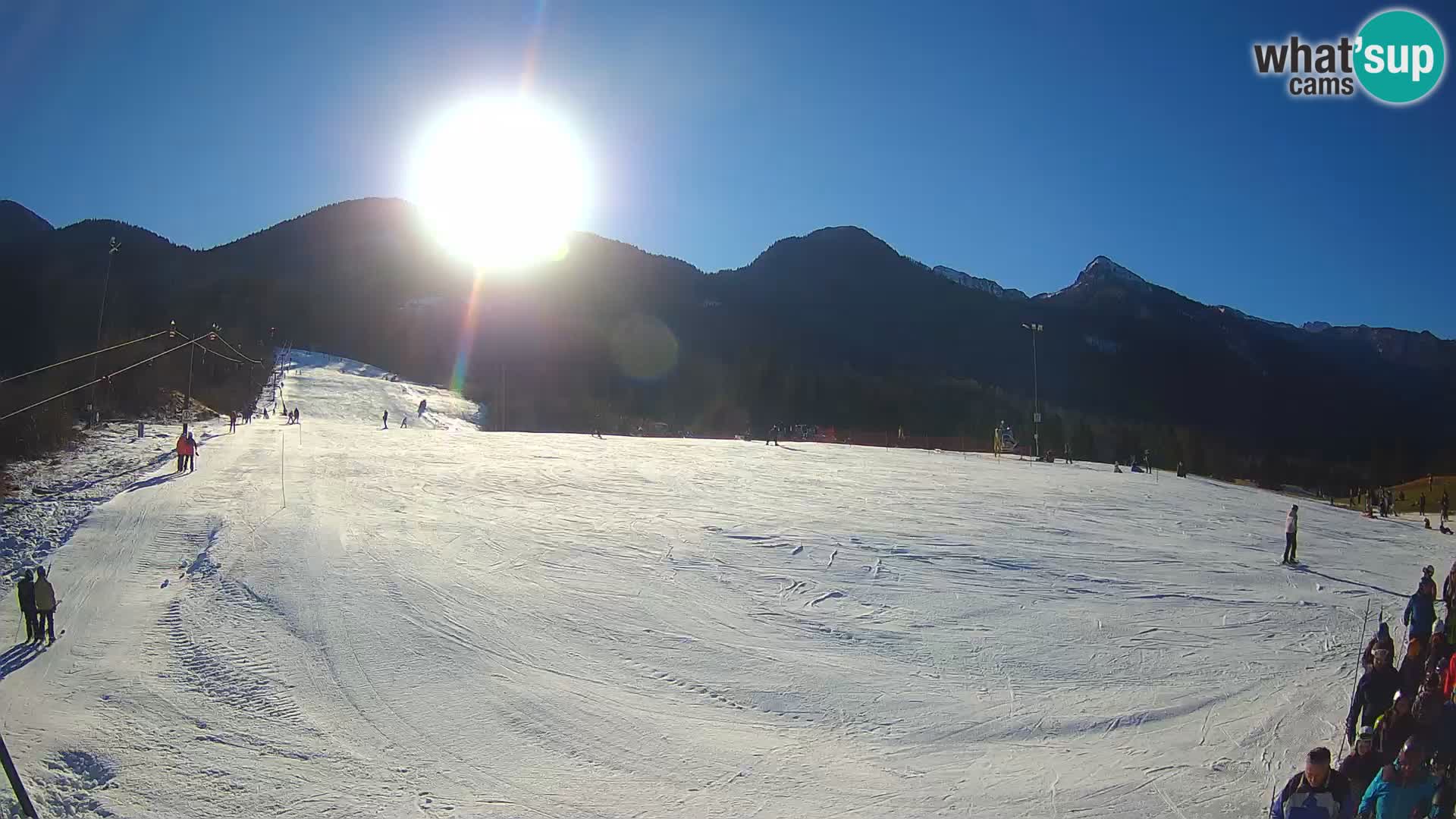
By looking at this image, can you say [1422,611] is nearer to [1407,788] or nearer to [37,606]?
[1407,788]

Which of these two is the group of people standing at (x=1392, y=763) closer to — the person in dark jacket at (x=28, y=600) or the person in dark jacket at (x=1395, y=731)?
the person in dark jacket at (x=1395, y=731)

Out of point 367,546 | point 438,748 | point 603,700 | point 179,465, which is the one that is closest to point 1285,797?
point 603,700

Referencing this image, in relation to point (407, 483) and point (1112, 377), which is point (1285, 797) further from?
point (1112, 377)

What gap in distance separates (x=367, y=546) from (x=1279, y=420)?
156162 millimetres

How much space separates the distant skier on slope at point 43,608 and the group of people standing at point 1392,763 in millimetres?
13895

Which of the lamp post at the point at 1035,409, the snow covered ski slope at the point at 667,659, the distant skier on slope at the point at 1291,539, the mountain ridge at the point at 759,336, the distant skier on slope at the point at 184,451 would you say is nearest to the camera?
the snow covered ski slope at the point at 667,659

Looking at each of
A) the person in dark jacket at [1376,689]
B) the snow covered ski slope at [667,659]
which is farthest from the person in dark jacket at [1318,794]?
the person in dark jacket at [1376,689]

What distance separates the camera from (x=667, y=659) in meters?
9.71

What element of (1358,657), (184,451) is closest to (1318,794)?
(1358,657)

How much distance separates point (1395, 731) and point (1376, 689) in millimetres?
1378

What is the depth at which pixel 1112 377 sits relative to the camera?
454ft

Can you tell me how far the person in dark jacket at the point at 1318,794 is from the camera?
195 inches

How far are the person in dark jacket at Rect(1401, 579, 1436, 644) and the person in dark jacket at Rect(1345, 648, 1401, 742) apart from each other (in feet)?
8.97

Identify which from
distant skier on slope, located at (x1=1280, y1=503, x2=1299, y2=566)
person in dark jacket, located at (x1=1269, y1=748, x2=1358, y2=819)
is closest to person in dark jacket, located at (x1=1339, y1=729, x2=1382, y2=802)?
person in dark jacket, located at (x1=1269, y1=748, x2=1358, y2=819)
